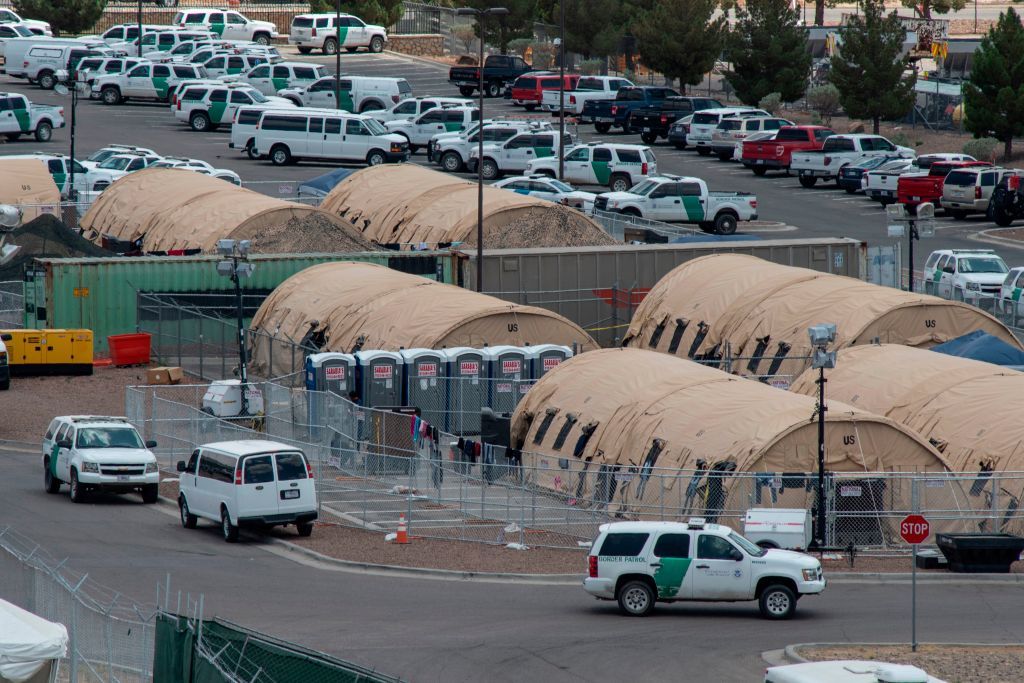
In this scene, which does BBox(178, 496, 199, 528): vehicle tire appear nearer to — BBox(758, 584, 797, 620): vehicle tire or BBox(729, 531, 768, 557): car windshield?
BBox(729, 531, 768, 557): car windshield

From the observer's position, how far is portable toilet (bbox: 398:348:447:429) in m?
35.7

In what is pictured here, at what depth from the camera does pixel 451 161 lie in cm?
6856

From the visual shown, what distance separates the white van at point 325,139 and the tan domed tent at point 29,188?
489 inches

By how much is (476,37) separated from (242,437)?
71.8 meters

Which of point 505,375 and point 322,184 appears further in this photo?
point 322,184

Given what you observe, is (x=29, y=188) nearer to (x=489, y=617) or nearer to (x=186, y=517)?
(x=186, y=517)

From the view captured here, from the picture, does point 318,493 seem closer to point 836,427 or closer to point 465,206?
point 836,427

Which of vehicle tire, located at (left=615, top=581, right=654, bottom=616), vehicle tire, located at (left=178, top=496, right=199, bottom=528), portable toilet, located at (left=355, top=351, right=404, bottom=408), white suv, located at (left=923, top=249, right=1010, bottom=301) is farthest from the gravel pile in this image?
vehicle tire, located at (left=615, top=581, right=654, bottom=616)

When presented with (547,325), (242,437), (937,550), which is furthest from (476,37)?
(937,550)

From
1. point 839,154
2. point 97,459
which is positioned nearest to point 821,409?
point 97,459

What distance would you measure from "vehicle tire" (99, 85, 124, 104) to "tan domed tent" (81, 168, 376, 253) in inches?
1141

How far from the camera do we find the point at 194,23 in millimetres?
101562

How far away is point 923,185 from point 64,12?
5828cm

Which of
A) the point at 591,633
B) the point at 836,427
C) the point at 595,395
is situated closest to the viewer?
the point at 591,633
